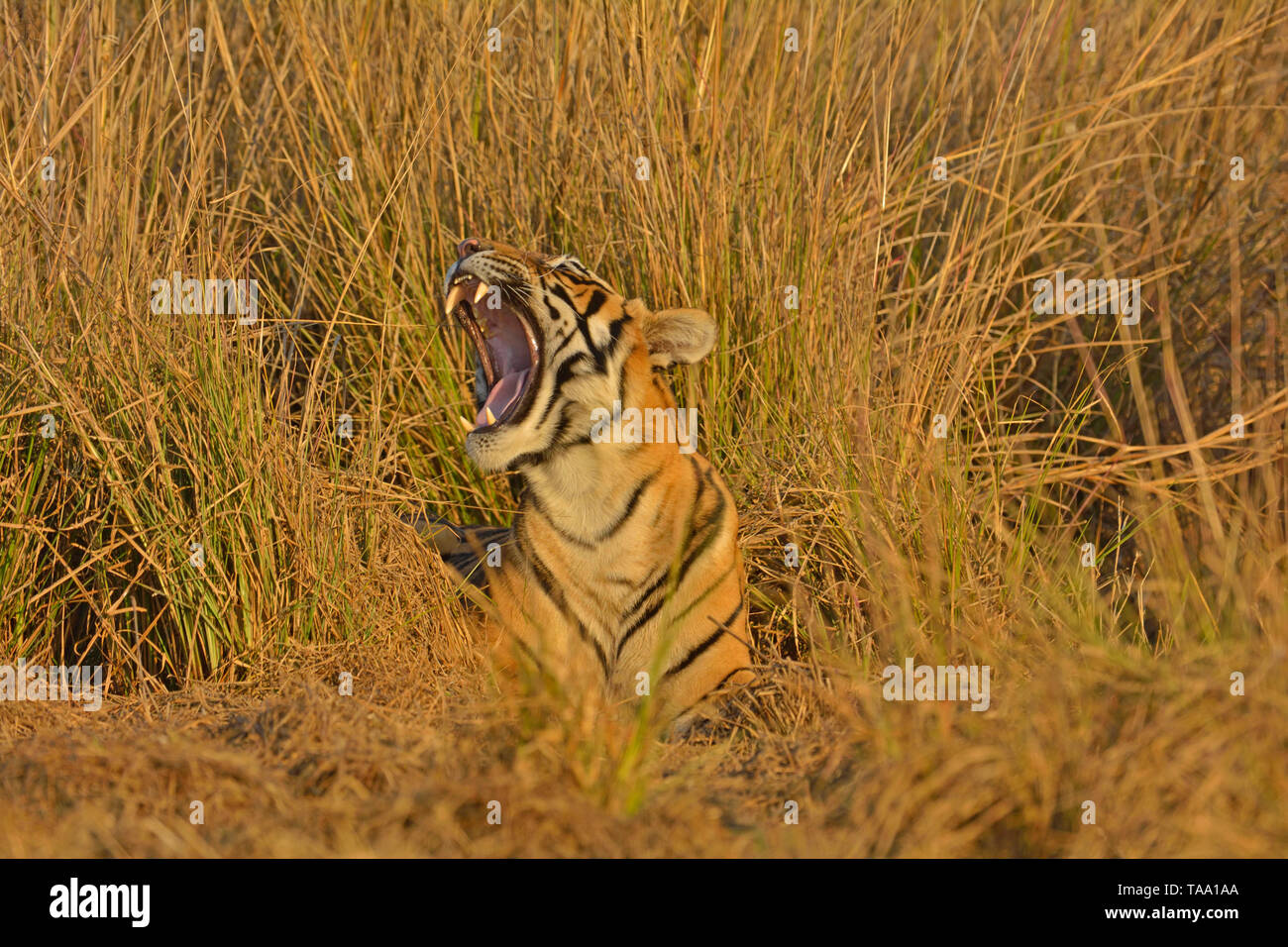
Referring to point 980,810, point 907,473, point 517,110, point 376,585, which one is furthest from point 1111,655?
point 517,110

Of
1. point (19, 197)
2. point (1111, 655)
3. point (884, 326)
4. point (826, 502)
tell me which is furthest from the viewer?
point (884, 326)

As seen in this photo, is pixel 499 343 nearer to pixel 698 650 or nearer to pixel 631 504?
pixel 631 504

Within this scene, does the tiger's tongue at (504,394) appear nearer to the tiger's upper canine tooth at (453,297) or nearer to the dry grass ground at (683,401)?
the tiger's upper canine tooth at (453,297)

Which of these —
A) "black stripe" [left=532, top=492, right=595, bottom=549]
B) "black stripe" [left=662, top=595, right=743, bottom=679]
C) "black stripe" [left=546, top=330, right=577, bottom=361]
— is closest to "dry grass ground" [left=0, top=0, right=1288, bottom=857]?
"black stripe" [left=662, top=595, right=743, bottom=679]

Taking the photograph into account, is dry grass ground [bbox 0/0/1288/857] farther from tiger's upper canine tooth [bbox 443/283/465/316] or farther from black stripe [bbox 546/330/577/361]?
black stripe [bbox 546/330/577/361]

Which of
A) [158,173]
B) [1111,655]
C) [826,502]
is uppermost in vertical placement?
[158,173]

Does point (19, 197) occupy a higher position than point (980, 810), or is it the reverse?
point (19, 197)

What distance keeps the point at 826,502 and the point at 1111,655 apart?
60.7 inches

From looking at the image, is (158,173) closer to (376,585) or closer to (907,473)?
(376,585)

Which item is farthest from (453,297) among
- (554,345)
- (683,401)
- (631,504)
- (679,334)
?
(683,401)

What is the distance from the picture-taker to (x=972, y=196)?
540 centimetres

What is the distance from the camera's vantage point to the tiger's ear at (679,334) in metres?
4.19

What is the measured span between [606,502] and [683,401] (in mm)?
982
